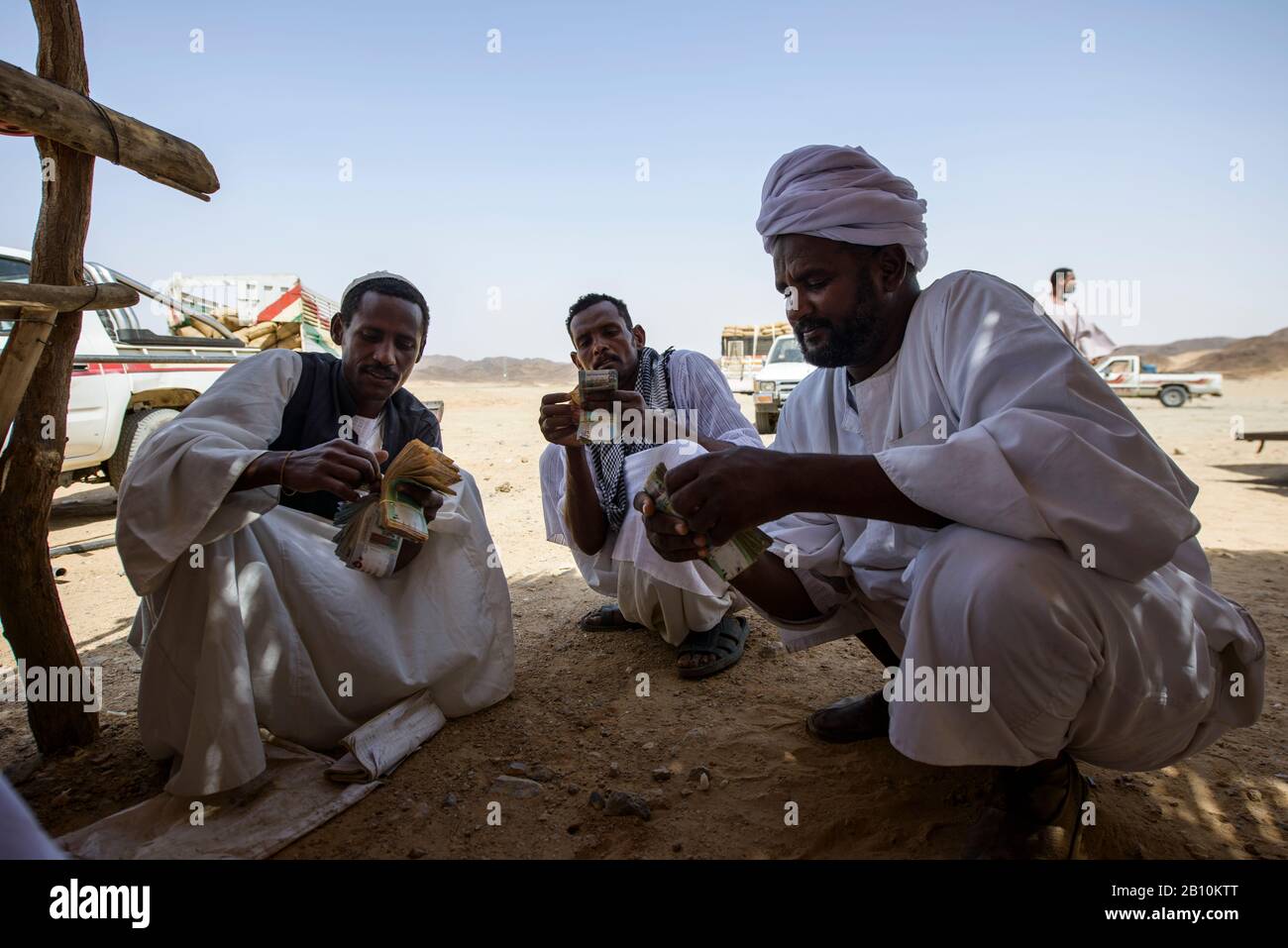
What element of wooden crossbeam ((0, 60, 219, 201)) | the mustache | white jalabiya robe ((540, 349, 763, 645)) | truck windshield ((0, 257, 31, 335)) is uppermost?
truck windshield ((0, 257, 31, 335))

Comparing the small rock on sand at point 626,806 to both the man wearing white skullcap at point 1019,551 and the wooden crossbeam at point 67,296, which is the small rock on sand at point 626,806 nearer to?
the man wearing white skullcap at point 1019,551

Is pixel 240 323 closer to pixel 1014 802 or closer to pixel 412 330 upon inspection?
pixel 412 330

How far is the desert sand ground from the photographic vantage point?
7.17 ft

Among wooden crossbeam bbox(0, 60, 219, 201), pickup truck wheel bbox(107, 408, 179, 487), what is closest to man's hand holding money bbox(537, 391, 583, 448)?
wooden crossbeam bbox(0, 60, 219, 201)

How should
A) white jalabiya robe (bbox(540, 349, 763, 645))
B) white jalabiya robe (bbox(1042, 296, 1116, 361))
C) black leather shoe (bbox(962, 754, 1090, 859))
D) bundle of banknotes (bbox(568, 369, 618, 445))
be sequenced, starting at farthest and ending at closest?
white jalabiya robe (bbox(1042, 296, 1116, 361)) < white jalabiya robe (bbox(540, 349, 763, 645)) < bundle of banknotes (bbox(568, 369, 618, 445)) < black leather shoe (bbox(962, 754, 1090, 859))

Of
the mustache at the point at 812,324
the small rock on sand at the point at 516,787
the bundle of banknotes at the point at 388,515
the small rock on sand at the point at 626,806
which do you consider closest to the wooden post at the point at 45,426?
the bundle of banknotes at the point at 388,515

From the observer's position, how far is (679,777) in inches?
102

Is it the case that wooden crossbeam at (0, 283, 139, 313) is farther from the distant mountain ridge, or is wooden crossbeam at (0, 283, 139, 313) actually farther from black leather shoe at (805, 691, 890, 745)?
the distant mountain ridge

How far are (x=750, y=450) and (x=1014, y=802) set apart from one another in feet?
3.70

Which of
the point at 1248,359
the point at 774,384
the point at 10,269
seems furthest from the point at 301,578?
the point at 1248,359

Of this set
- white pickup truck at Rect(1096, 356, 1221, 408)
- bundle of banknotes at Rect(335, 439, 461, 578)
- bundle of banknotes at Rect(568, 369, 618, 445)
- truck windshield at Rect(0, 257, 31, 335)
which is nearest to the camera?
bundle of banknotes at Rect(335, 439, 461, 578)

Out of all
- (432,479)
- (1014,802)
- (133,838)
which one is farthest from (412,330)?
(1014,802)

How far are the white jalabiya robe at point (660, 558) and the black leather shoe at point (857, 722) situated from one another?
0.83 m
